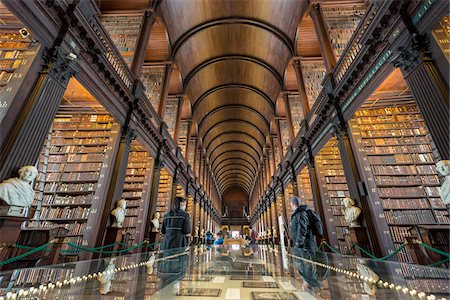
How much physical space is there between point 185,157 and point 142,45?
558cm

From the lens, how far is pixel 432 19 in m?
2.68

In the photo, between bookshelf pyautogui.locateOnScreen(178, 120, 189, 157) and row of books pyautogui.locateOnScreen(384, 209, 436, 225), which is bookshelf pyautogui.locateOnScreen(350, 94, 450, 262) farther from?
bookshelf pyautogui.locateOnScreen(178, 120, 189, 157)

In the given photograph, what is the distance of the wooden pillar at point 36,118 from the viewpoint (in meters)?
2.49

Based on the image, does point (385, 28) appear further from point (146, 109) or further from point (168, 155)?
point (168, 155)

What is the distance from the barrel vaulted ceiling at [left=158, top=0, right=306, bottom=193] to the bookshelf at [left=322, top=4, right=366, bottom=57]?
1423 millimetres

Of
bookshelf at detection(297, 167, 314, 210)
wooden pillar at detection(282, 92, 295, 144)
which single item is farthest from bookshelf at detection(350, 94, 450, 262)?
wooden pillar at detection(282, 92, 295, 144)

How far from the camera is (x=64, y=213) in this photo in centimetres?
459

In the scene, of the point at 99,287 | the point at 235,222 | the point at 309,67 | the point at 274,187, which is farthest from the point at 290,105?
the point at 235,222

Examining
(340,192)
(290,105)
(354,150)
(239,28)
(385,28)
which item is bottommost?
(340,192)

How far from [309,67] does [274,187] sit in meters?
6.90

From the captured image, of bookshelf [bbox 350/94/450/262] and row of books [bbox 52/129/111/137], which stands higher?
row of books [bbox 52/129/111/137]

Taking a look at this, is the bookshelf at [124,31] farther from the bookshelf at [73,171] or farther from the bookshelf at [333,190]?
the bookshelf at [333,190]

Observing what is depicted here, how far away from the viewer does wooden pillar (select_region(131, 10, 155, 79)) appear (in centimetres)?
Result: 565

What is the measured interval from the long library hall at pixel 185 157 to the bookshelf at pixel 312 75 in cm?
8
